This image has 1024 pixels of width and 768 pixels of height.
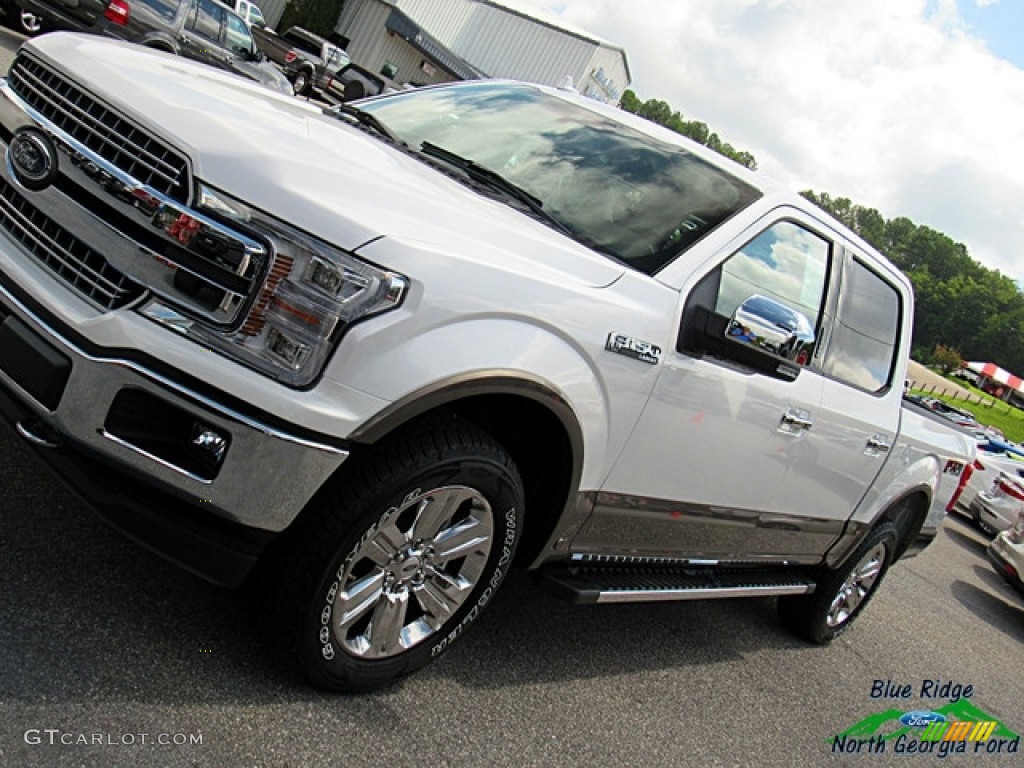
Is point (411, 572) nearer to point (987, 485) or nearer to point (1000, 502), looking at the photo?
point (1000, 502)

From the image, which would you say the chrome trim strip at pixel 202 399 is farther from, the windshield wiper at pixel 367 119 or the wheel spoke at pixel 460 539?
the windshield wiper at pixel 367 119

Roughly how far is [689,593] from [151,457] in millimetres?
2304

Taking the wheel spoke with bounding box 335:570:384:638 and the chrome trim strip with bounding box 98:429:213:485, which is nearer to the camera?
the chrome trim strip with bounding box 98:429:213:485

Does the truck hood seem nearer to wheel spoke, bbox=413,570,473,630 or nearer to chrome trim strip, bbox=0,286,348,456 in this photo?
chrome trim strip, bbox=0,286,348,456

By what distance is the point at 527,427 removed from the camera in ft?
10.1

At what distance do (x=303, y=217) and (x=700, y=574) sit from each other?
2.56m

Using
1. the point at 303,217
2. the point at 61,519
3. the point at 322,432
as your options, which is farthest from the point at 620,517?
the point at 61,519

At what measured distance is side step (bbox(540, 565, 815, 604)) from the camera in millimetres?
3352

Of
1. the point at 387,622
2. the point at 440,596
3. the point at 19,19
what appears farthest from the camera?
the point at 19,19

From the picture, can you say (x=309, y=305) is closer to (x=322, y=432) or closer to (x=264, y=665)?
(x=322, y=432)

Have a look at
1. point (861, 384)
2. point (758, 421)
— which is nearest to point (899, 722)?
point (861, 384)

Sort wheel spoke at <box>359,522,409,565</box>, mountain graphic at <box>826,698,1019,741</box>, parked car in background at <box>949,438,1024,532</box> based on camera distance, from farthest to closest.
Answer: parked car in background at <box>949,438,1024,532</box>, mountain graphic at <box>826,698,1019,741</box>, wheel spoke at <box>359,522,409,565</box>

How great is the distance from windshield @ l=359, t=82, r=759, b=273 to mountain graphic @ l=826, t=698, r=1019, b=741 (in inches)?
98.5

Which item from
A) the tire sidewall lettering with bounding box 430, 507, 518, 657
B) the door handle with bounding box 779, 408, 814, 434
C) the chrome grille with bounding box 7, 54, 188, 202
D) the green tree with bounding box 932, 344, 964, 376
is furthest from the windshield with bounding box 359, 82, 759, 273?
the green tree with bounding box 932, 344, 964, 376
